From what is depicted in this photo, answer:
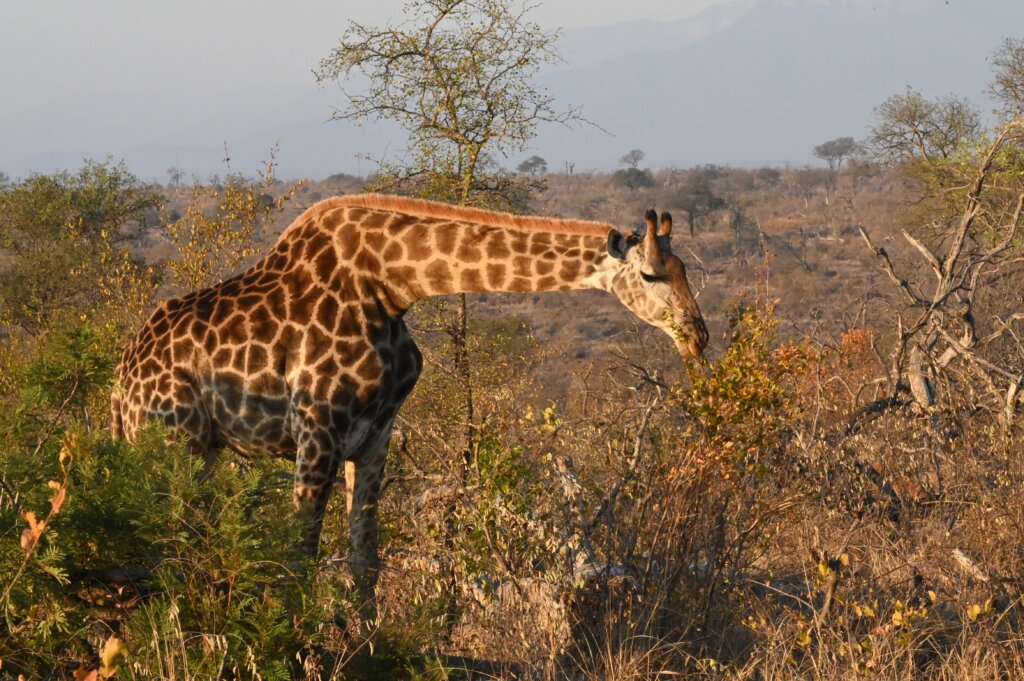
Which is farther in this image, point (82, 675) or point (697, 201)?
point (697, 201)

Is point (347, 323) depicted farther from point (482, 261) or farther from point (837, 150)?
point (837, 150)

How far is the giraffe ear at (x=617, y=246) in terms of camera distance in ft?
21.6

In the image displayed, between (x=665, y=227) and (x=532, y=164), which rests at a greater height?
(x=532, y=164)

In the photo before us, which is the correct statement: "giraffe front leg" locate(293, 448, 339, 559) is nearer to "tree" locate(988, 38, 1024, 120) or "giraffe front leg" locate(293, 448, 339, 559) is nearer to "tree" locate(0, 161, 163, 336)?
"tree" locate(0, 161, 163, 336)

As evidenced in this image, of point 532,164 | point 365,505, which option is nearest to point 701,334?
point 365,505

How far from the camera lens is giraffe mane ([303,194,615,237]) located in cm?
688

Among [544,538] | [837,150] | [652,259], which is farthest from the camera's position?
[837,150]

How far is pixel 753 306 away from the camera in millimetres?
7785

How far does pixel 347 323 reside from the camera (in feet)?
22.2

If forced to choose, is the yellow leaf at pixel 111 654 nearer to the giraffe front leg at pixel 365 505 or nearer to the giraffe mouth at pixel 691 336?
the giraffe front leg at pixel 365 505

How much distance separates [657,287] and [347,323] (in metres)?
1.83

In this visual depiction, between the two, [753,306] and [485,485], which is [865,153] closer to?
[753,306]

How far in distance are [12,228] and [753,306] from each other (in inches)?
986

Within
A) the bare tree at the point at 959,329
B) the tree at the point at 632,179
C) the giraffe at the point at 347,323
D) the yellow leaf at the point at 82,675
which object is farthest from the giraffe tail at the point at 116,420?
the tree at the point at 632,179
